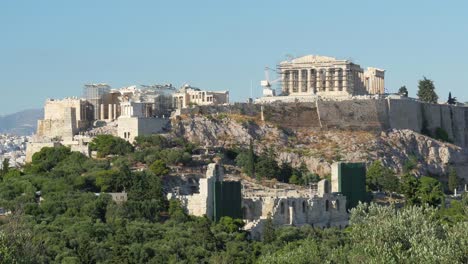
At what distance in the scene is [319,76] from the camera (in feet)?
301

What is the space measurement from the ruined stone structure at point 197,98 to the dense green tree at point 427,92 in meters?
16.3

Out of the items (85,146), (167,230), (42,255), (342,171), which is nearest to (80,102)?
(85,146)

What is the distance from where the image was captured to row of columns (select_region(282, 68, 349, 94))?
299ft

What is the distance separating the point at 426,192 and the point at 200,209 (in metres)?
14.2

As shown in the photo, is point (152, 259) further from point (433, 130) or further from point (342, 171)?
point (433, 130)

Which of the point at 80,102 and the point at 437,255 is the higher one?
the point at 80,102

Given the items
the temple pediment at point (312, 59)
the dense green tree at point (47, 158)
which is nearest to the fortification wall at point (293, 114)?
the temple pediment at point (312, 59)

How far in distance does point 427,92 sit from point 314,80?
998 centimetres

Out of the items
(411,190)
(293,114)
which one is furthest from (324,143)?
(411,190)

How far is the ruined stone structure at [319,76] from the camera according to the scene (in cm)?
9106

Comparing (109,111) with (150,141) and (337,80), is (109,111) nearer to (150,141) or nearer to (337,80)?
(150,141)

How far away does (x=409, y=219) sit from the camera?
46.1 m

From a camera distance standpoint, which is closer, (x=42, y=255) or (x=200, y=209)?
(x=42, y=255)

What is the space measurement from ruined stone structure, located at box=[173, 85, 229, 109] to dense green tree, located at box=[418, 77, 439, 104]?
16.3 meters
